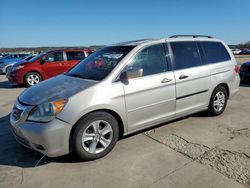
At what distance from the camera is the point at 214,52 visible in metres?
4.83

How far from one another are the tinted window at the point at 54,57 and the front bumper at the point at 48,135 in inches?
295

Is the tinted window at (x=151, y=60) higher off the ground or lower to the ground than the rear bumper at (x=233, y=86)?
higher

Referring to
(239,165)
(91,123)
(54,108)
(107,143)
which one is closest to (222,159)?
(239,165)

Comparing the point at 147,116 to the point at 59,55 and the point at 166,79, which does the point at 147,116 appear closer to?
the point at 166,79

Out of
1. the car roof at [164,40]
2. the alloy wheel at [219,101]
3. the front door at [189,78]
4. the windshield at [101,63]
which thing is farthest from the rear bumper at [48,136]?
the alloy wheel at [219,101]

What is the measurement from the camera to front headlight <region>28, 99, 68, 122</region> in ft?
9.72

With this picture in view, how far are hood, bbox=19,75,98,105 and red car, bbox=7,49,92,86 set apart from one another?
6561mm

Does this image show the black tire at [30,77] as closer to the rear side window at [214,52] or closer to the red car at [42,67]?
the red car at [42,67]

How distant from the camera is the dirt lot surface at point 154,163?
2744mm

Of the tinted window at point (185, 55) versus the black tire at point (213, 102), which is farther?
the black tire at point (213, 102)

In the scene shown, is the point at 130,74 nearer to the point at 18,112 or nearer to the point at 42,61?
the point at 18,112

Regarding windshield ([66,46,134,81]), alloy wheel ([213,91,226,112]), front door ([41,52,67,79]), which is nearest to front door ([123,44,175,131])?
windshield ([66,46,134,81])

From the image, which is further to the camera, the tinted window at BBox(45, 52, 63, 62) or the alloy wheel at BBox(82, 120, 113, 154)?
the tinted window at BBox(45, 52, 63, 62)

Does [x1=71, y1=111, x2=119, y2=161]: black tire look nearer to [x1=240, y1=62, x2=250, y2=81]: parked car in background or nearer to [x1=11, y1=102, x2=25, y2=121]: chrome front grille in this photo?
[x1=11, y1=102, x2=25, y2=121]: chrome front grille
